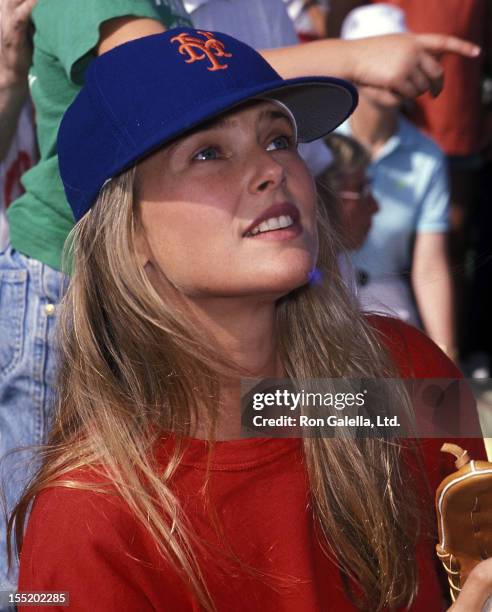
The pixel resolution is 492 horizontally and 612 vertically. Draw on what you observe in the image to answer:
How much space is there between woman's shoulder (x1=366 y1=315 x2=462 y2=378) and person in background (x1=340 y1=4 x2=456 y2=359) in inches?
18.7

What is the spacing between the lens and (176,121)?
4.13ft

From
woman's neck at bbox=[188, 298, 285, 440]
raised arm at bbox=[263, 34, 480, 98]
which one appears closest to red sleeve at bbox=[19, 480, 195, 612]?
woman's neck at bbox=[188, 298, 285, 440]

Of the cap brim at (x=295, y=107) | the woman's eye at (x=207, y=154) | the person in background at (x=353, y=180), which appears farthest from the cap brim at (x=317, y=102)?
the person in background at (x=353, y=180)

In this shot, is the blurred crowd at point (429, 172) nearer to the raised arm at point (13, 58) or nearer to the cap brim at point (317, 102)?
the raised arm at point (13, 58)

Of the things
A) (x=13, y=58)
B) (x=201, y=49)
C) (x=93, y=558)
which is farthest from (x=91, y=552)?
(x=13, y=58)

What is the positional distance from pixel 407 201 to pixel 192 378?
3.55ft

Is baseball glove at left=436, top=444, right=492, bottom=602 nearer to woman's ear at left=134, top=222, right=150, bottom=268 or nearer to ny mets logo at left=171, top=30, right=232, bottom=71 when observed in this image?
woman's ear at left=134, top=222, right=150, bottom=268

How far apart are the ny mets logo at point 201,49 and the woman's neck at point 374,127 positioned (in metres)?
0.97

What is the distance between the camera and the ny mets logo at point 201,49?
51.5 inches

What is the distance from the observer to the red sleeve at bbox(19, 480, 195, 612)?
3.92 feet

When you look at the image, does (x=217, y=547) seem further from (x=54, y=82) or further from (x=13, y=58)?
(x=13, y=58)

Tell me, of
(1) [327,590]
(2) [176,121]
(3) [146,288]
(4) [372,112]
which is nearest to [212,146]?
(2) [176,121]

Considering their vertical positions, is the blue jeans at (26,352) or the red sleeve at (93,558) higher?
the blue jeans at (26,352)

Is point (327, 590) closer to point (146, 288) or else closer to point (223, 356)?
point (223, 356)
